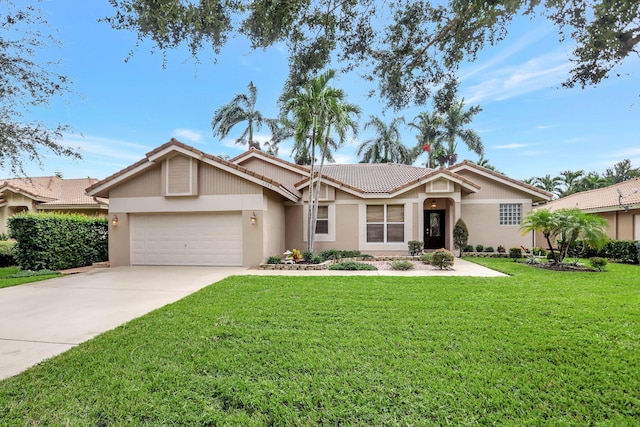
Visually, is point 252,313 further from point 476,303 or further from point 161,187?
point 161,187

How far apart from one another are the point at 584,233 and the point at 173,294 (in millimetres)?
13540

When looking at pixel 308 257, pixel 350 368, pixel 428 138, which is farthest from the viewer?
pixel 428 138

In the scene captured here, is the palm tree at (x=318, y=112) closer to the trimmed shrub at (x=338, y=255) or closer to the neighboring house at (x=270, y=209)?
the neighboring house at (x=270, y=209)

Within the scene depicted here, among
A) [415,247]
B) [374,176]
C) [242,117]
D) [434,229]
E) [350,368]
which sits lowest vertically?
[350,368]

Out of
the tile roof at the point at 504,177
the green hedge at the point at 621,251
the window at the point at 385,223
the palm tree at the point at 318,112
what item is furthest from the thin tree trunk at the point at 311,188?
the green hedge at the point at 621,251

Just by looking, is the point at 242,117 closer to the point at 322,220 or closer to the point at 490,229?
the point at 322,220

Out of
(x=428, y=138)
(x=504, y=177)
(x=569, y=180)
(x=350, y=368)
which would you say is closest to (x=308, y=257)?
(x=350, y=368)

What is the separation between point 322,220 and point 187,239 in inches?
251

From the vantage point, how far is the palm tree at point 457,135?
87.4 ft

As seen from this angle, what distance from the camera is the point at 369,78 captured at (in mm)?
6273

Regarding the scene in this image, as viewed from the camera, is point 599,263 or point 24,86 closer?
point 24,86

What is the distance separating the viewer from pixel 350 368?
3447mm

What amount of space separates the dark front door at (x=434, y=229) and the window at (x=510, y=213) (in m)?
3.11

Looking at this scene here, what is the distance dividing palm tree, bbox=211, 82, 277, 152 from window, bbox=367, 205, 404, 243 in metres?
15.2
